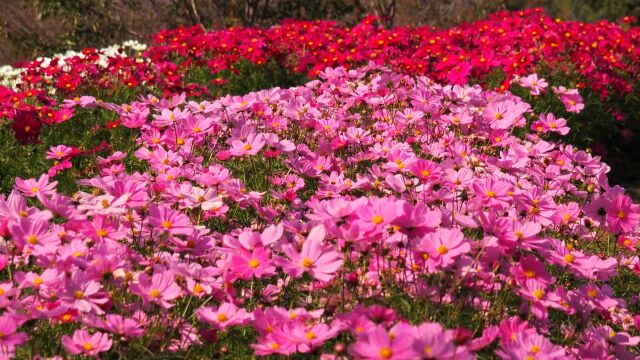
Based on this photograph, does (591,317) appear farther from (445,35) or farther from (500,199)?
(445,35)

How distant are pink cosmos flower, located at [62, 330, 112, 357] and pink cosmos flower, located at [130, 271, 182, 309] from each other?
0.50 feet

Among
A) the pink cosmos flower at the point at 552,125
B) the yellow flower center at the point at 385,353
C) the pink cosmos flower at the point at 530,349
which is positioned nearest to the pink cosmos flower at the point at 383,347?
the yellow flower center at the point at 385,353

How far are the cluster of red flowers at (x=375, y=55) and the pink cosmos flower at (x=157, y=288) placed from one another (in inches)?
118

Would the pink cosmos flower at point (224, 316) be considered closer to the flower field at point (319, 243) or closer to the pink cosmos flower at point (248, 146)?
A: the flower field at point (319, 243)

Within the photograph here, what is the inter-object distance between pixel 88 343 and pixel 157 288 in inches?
9.4

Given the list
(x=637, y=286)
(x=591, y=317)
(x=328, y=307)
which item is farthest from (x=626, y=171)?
(x=328, y=307)

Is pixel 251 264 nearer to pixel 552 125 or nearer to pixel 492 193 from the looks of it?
pixel 492 193

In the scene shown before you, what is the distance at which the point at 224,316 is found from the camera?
1.83 meters

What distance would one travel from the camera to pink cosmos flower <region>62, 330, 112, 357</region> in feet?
5.47

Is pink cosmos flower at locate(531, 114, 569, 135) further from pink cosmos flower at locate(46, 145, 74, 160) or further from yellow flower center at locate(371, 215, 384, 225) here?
pink cosmos flower at locate(46, 145, 74, 160)

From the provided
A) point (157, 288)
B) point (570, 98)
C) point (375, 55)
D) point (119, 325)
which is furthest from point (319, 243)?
point (375, 55)

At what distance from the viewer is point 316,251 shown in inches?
73.2

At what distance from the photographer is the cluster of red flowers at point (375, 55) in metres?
5.39

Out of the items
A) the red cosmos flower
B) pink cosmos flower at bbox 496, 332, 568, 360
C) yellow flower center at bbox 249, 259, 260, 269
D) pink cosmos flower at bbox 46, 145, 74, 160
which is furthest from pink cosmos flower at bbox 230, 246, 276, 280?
the red cosmos flower
